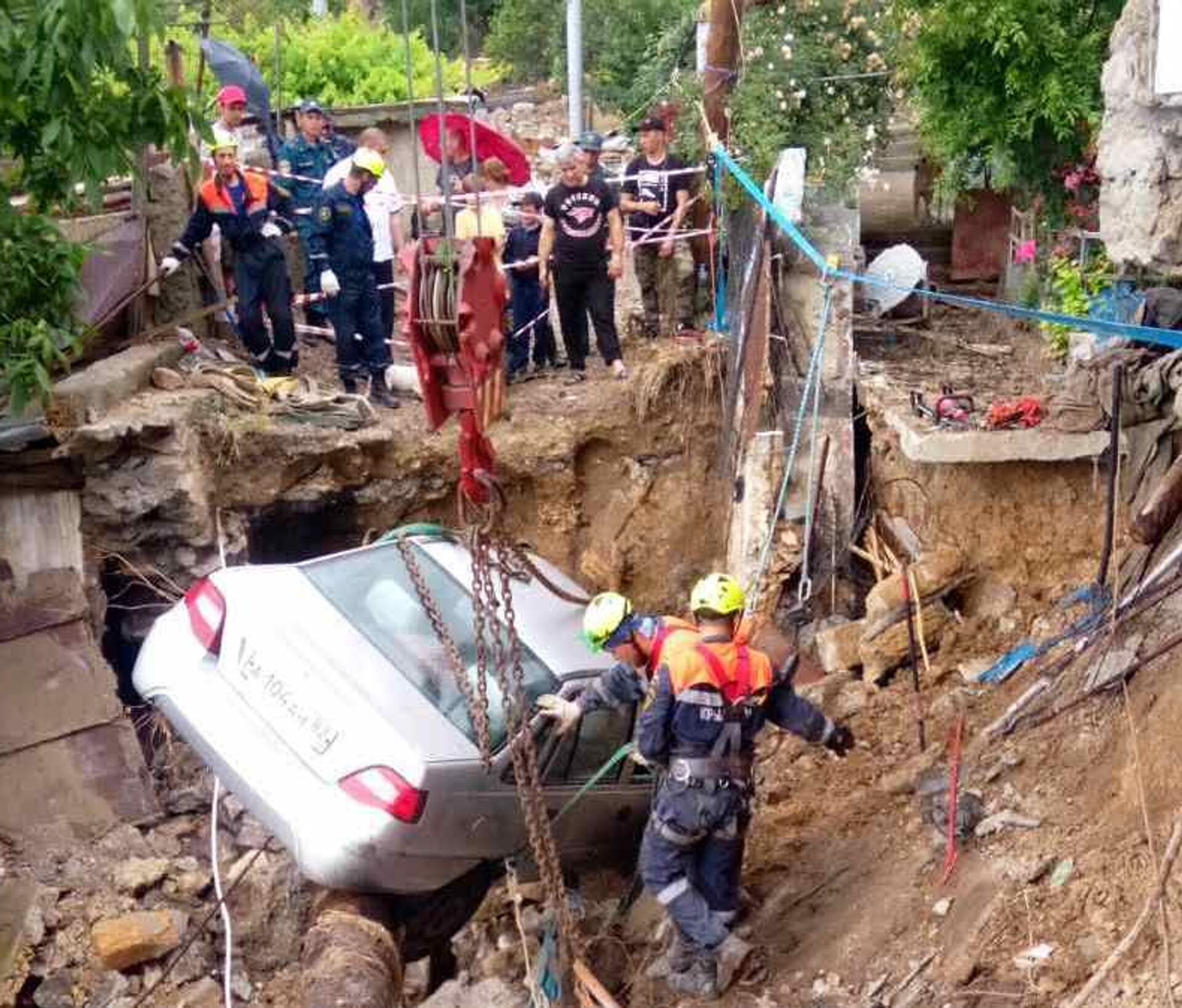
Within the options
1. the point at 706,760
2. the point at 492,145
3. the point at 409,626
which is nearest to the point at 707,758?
the point at 706,760

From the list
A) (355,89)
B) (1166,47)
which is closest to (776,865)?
(1166,47)

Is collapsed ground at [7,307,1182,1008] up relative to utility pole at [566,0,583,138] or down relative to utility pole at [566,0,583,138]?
down

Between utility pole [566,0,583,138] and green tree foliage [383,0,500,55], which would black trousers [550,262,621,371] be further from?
green tree foliage [383,0,500,55]

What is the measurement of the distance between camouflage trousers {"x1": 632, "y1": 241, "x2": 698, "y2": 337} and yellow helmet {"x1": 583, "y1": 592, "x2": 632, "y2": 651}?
17.1 ft

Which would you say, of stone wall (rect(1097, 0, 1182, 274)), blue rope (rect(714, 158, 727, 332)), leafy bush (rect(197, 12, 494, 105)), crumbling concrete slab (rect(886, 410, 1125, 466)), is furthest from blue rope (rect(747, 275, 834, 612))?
leafy bush (rect(197, 12, 494, 105))

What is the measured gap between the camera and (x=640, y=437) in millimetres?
10977

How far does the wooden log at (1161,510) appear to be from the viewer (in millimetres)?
6551

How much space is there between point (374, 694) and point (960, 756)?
2898 mm

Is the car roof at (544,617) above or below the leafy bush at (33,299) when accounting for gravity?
below

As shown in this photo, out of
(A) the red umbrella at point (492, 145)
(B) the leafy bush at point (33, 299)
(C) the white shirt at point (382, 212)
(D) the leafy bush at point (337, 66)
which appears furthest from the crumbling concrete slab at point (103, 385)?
(D) the leafy bush at point (337, 66)

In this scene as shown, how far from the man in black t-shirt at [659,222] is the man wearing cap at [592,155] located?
85 cm

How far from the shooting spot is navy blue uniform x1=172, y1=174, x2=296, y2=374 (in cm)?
1002

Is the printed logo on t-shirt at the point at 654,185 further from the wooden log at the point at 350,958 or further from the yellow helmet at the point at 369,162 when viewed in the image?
the wooden log at the point at 350,958

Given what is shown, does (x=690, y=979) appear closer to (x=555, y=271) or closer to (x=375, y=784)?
(x=375, y=784)
